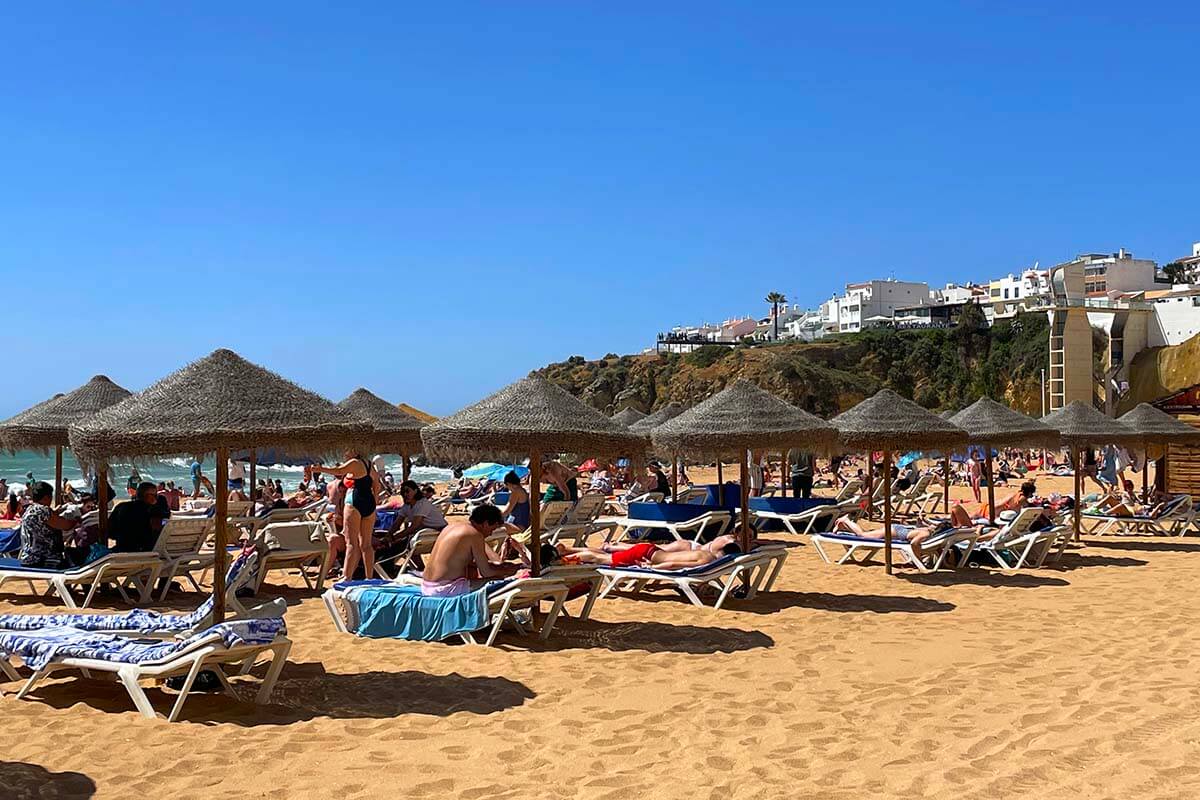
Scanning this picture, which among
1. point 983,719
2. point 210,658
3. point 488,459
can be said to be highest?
point 488,459

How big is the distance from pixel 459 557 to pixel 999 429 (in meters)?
9.15

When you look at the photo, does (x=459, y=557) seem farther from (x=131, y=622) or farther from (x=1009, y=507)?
(x=1009, y=507)

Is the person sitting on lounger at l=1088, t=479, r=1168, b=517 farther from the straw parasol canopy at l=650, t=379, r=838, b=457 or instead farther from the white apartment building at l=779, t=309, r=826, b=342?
the white apartment building at l=779, t=309, r=826, b=342

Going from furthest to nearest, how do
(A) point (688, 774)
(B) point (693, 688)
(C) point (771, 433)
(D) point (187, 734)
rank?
(C) point (771, 433) < (B) point (693, 688) < (D) point (187, 734) < (A) point (688, 774)

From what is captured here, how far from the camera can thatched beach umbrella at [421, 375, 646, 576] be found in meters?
7.86

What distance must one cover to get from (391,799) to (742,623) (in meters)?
4.43

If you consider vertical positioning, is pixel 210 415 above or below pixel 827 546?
above

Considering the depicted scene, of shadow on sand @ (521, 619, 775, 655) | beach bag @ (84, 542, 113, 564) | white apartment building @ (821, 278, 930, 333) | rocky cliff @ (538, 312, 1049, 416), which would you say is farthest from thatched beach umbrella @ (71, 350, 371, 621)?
white apartment building @ (821, 278, 930, 333)

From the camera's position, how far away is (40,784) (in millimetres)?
4375

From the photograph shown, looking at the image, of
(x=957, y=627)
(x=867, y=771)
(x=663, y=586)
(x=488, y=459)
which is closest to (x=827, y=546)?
(x=663, y=586)

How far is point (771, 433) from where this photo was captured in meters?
9.40

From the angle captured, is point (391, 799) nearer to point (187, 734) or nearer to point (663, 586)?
point (187, 734)

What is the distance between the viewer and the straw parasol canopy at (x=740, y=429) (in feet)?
31.1

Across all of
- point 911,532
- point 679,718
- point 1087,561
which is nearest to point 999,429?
point 1087,561
